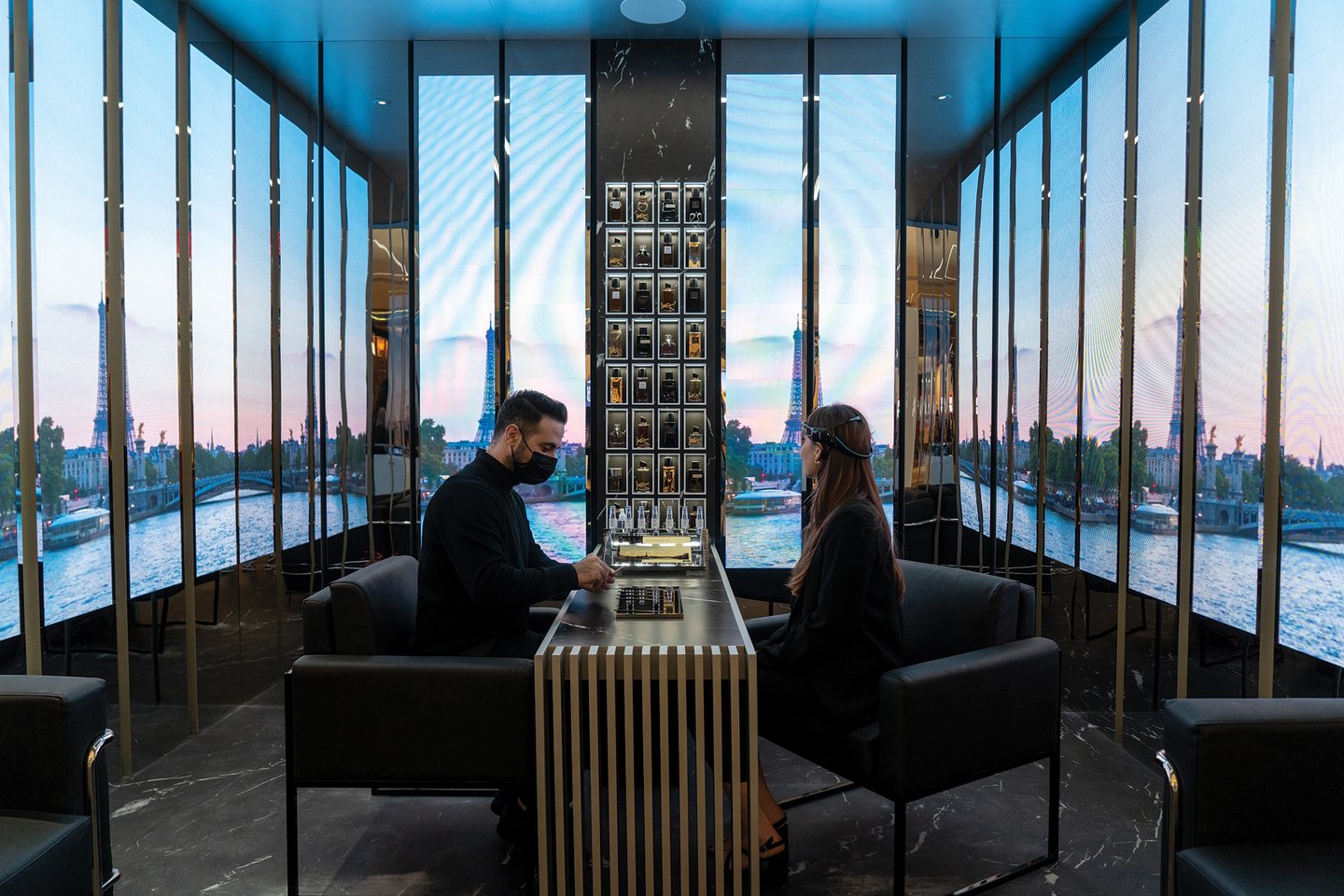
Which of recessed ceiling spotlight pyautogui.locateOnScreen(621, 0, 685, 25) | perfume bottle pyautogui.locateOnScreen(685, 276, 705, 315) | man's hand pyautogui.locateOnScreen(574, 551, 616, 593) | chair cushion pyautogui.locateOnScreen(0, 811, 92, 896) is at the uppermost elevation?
recessed ceiling spotlight pyautogui.locateOnScreen(621, 0, 685, 25)

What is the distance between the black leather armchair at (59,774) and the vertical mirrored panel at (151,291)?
59.6 inches

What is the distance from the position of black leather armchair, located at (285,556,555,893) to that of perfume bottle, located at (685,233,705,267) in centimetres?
261

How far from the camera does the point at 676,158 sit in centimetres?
448

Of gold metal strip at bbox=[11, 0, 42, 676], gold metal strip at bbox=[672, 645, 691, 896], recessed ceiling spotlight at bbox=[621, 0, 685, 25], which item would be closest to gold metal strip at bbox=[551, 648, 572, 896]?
gold metal strip at bbox=[672, 645, 691, 896]

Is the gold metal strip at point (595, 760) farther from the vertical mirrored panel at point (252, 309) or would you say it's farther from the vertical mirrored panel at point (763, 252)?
the vertical mirrored panel at point (252, 309)

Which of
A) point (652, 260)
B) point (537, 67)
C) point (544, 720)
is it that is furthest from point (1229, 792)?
point (537, 67)

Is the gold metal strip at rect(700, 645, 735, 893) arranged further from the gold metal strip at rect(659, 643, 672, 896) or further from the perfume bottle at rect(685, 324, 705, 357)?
the perfume bottle at rect(685, 324, 705, 357)

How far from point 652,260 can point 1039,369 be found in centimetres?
197

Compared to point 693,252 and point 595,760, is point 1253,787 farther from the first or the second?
point 693,252

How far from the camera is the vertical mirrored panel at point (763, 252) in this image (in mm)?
4430

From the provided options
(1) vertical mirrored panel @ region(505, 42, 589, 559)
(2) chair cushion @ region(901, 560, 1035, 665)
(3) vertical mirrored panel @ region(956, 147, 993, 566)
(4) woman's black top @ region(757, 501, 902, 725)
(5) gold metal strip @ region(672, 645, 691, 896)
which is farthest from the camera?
(1) vertical mirrored panel @ region(505, 42, 589, 559)

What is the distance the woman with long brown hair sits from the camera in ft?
8.11

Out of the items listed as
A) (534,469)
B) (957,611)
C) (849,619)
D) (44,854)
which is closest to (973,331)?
(957,611)

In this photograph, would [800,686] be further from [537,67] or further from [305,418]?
[537,67]
